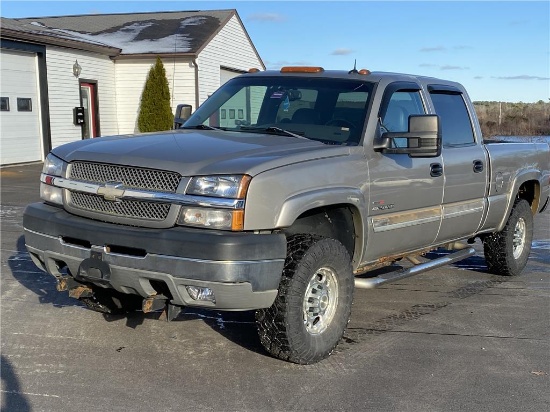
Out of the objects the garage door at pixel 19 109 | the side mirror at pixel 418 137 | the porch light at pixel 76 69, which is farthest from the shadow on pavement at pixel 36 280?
the porch light at pixel 76 69

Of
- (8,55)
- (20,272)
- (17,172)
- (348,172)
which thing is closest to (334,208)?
(348,172)

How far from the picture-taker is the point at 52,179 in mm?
4531

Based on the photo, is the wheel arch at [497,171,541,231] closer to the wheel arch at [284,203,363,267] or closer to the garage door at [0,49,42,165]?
the wheel arch at [284,203,363,267]

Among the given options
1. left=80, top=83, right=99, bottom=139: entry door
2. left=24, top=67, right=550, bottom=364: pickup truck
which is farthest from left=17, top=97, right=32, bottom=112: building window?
left=24, top=67, right=550, bottom=364: pickup truck

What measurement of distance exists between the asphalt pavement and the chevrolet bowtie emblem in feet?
3.75

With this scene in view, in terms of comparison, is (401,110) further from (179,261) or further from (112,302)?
(112,302)

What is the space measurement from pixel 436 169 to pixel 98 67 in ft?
54.6

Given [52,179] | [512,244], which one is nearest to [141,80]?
[512,244]

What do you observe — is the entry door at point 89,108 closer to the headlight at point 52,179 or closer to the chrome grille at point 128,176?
the headlight at point 52,179

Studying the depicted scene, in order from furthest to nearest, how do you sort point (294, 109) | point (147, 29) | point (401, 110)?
point (147, 29)
point (401, 110)
point (294, 109)

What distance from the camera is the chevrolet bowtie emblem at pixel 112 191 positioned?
400 cm

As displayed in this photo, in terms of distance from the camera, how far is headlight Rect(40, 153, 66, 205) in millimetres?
4473

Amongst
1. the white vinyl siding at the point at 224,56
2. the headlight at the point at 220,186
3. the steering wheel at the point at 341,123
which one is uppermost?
the white vinyl siding at the point at 224,56

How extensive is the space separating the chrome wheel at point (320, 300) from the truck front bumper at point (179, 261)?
1.55 feet
